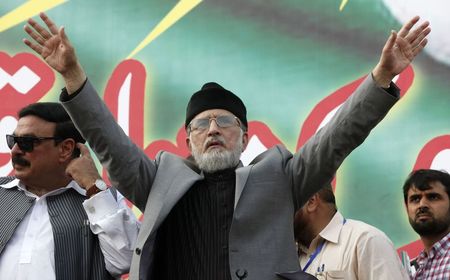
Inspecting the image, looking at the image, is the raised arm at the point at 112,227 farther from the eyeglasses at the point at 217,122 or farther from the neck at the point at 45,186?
the eyeglasses at the point at 217,122

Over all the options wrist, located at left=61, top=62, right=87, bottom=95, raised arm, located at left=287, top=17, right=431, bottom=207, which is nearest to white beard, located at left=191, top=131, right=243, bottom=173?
raised arm, located at left=287, top=17, right=431, bottom=207

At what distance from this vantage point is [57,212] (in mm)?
3225

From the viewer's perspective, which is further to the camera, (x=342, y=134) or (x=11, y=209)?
(x=11, y=209)

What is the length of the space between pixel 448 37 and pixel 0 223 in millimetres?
2593

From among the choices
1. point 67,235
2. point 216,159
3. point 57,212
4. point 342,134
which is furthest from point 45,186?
point 342,134

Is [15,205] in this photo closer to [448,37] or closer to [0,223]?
[0,223]

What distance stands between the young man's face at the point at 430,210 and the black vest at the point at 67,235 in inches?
57.6

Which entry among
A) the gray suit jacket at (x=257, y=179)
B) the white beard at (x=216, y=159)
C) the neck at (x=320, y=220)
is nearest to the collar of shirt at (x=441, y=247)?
the neck at (x=320, y=220)

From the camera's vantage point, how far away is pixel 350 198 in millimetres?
4355

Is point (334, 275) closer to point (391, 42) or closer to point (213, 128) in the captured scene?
point (213, 128)

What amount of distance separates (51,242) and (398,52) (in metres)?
1.46

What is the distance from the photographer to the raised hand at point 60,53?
262 cm

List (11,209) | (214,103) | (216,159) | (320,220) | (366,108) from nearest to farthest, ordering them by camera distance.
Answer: (366,108) → (216,159) → (214,103) → (11,209) → (320,220)

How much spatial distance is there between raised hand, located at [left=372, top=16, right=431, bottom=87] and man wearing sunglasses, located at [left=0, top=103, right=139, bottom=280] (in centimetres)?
116
